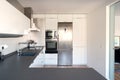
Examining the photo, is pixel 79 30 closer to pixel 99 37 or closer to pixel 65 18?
pixel 65 18

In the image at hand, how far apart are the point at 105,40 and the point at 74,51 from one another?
2345 mm

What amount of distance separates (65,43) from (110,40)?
8.18 ft

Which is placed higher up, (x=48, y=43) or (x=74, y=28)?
(x=74, y=28)

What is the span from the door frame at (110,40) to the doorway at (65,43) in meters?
2.35

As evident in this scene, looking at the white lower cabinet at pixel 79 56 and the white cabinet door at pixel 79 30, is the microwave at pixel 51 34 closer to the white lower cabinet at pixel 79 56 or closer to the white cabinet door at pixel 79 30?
the white cabinet door at pixel 79 30

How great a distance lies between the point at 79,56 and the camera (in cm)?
632

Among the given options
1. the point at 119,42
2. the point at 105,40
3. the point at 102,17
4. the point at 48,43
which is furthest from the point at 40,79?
the point at 119,42

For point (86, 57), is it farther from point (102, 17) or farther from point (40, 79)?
point (40, 79)

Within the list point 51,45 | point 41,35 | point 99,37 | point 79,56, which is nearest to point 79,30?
point 79,56

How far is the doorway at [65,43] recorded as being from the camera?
6.16 metres

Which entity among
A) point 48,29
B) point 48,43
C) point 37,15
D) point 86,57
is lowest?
point 86,57

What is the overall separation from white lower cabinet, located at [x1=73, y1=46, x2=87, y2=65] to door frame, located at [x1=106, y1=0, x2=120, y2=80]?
2.30 metres

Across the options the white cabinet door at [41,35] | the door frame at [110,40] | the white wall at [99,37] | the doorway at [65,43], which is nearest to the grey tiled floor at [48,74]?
the door frame at [110,40]

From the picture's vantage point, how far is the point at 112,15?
13.0 feet
